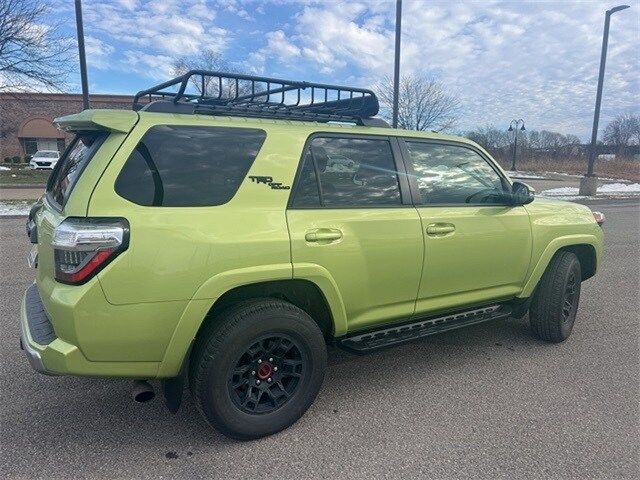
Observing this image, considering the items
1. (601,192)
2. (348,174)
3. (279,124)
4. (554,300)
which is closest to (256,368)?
(348,174)

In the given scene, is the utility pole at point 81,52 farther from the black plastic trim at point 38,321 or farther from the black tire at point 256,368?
the black tire at point 256,368

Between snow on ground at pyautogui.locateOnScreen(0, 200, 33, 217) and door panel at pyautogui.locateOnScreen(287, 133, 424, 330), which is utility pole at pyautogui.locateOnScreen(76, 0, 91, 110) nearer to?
snow on ground at pyautogui.locateOnScreen(0, 200, 33, 217)

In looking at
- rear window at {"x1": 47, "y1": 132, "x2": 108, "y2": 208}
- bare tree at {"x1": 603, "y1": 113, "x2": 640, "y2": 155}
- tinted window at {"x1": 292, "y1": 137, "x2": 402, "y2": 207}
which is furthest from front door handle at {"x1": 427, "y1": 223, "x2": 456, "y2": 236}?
bare tree at {"x1": 603, "y1": 113, "x2": 640, "y2": 155}

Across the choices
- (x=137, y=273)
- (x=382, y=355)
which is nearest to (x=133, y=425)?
(x=137, y=273)

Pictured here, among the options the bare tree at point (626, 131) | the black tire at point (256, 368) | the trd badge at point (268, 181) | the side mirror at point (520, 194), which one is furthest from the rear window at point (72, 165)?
the bare tree at point (626, 131)

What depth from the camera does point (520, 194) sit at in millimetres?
3662

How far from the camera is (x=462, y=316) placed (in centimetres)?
354

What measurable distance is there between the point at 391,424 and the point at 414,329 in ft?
2.37

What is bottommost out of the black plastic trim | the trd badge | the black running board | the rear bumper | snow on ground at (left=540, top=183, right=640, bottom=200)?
snow on ground at (left=540, top=183, right=640, bottom=200)

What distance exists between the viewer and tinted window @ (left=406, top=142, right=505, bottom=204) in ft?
11.0

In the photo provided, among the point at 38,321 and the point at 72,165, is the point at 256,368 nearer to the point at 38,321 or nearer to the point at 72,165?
the point at 38,321

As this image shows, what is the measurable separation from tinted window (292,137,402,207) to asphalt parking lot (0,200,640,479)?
1.33 meters

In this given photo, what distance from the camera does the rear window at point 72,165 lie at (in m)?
2.47

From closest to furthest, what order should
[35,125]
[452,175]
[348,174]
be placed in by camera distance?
1. [348,174]
2. [452,175]
3. [35,125]
